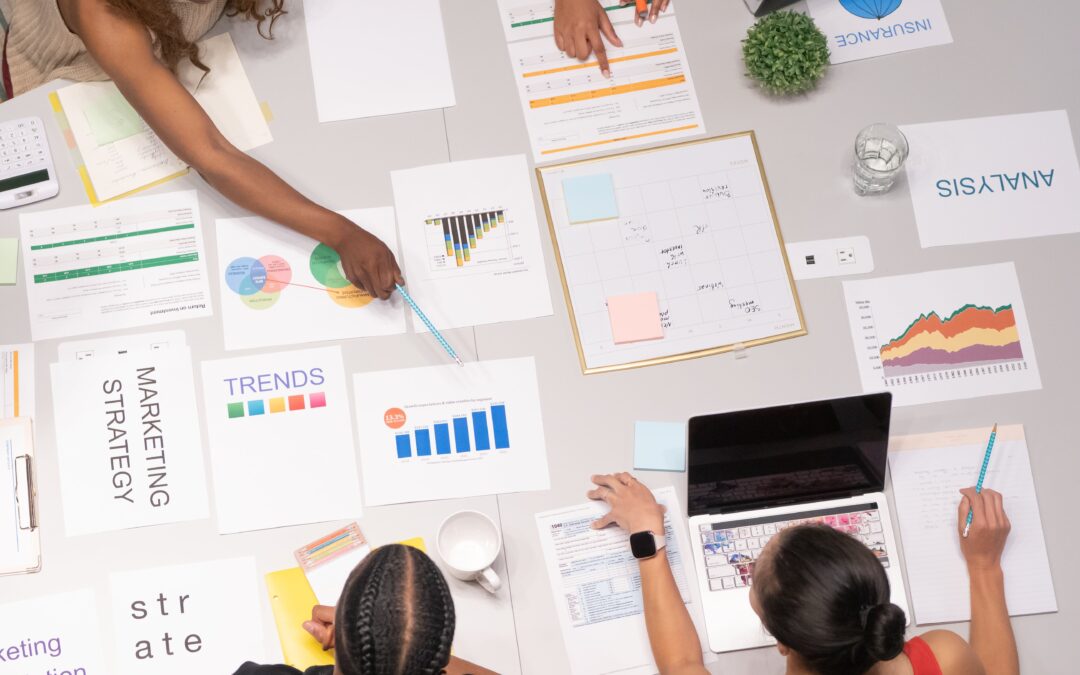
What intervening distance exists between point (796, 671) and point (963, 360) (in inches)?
25.9

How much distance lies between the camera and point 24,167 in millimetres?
1618

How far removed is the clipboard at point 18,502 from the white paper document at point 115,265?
0.17 metres

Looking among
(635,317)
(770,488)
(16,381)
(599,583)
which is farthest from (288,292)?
(770,488)

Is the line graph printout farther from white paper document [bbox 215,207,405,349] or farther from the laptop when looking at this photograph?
white paper document [bbox 215,207,405,349]

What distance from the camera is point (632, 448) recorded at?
1.54 m

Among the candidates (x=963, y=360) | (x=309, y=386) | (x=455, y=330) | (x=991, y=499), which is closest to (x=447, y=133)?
(x=455, y=330)

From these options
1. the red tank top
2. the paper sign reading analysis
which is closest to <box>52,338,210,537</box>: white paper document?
the paper sign reading analysis

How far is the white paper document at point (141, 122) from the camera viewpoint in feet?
5.40

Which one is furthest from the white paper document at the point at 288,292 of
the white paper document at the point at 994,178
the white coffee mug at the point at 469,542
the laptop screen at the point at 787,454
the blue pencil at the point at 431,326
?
the white paper document at the point at 994,178

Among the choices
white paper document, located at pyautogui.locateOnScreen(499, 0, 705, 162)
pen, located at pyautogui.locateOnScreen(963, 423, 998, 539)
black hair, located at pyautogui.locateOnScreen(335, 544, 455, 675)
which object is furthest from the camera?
white paper document, located at pyautogui.locateOnScreen(499, 0, 705, 162)

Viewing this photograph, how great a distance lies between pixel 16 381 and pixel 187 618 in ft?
1.64

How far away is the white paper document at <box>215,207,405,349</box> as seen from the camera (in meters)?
1.57

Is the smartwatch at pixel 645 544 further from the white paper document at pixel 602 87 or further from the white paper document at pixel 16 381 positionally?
the white paper document at pixel 16 381

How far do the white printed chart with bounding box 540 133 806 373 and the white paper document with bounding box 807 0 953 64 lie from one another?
29 centimetres
